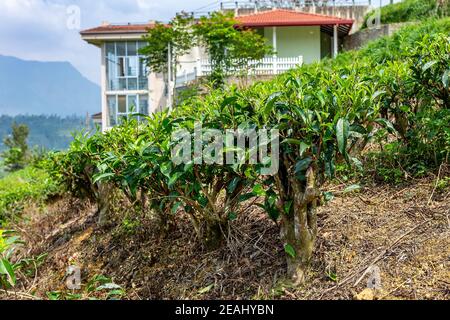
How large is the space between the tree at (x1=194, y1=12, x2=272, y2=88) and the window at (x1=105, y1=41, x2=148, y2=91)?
16.2 ft

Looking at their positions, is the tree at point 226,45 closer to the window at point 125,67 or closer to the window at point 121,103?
the window at point 125,67

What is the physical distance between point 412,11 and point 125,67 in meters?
11.3

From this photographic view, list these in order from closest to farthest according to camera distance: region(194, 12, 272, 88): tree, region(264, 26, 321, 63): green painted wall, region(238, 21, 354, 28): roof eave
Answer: region(194, 12, 272, 88): tree
region(238, 21, 354, 28): roof eave
region(264, 26, 321, 63): green painted wall

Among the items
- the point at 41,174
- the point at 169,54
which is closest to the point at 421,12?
the point at 169,54

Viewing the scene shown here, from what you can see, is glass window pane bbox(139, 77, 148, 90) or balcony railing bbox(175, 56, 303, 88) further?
glass window pane bbox(139, 77, 148, 90)

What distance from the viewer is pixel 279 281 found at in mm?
2451

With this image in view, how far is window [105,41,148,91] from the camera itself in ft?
63.0

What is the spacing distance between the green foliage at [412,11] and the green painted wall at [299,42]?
7.54 feet

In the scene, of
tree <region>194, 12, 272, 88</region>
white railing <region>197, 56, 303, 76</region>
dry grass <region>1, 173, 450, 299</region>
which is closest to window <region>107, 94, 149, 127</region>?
white railing <region>197, 56, 303, 76</region>

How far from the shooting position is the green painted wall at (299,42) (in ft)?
64.5

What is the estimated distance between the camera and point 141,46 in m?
19.1

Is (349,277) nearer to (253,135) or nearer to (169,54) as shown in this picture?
(253,135)

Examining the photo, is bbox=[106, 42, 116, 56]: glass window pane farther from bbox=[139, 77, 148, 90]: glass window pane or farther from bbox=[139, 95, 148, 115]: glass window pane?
bbox=[139, 95, 148, 115]: glass window pane

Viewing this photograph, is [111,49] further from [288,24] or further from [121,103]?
[288,24]
